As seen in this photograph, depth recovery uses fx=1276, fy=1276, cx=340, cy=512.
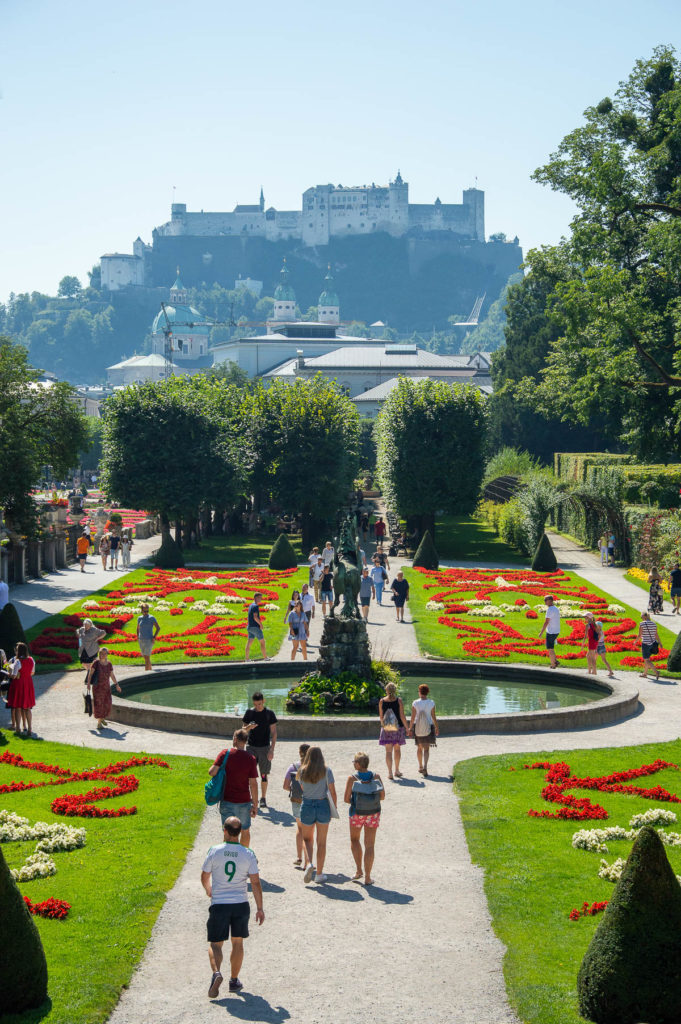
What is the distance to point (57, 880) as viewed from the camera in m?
12.5

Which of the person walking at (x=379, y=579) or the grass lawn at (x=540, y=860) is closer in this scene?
the grass lawn at (x=540, y=860)

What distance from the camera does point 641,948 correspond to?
8969 mm

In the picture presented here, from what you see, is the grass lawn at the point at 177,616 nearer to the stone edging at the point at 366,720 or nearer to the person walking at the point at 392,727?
the stone edging at the point at 366,720

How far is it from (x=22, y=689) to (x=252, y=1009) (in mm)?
10442

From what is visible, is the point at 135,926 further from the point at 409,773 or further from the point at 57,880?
the point at 409,773

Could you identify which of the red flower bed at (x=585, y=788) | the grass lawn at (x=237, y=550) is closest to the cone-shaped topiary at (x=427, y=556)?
the grass lawn at (x=237, y=550)

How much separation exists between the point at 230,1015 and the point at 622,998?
287cm

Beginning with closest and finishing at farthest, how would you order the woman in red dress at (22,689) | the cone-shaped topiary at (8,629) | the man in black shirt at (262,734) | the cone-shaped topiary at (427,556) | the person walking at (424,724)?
1. the man in black shirt at (262,734)
2. the person walking at (424,724)
3. the woman in red dress at (22,689)
4. the cone-shaped topiary at (8,629)
5. the cone-shaped topiary at (427,556)

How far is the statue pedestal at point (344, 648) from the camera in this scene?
2117 cm

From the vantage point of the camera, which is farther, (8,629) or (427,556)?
(427,556)

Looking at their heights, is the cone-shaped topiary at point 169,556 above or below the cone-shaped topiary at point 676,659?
above

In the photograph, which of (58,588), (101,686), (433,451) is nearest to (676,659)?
(101,686)

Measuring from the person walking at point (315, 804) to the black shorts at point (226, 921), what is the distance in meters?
2.55

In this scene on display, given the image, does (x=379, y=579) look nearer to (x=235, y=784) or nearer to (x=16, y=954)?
(x=235, y=784)
